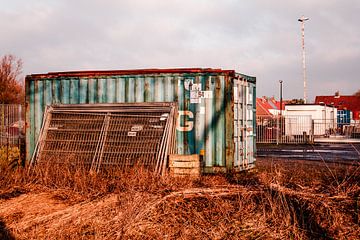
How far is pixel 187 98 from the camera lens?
11391mm

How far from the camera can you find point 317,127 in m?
34.2

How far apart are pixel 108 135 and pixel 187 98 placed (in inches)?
92.6

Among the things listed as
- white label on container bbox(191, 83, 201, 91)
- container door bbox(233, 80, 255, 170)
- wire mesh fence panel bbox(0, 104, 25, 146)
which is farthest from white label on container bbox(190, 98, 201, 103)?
wire mesh fence panel bbox(0, 104, 25, 146)

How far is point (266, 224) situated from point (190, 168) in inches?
178

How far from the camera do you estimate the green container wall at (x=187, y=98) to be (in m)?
11.1

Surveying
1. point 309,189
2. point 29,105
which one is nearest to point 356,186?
point 309,189

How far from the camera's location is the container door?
11464mm

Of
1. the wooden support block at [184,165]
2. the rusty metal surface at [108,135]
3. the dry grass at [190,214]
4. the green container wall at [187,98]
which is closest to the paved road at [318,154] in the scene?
the green container wall at [187,98]

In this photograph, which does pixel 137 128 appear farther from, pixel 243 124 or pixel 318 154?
pixel 318 154

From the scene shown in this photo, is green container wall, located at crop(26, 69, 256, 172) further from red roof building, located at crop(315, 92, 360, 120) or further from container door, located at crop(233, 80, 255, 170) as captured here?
red roof building, located at crop(315, 92, 360, 120)

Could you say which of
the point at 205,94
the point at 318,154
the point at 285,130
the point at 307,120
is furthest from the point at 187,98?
the point at 307,120

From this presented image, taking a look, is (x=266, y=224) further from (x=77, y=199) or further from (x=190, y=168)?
(x=190, y=168)

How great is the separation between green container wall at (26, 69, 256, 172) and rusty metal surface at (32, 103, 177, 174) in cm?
34

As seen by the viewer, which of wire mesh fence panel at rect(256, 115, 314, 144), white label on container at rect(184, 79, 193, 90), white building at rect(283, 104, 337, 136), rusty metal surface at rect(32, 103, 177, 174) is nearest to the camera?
rusty metal surface at rect(32, 103, 177, 174)
